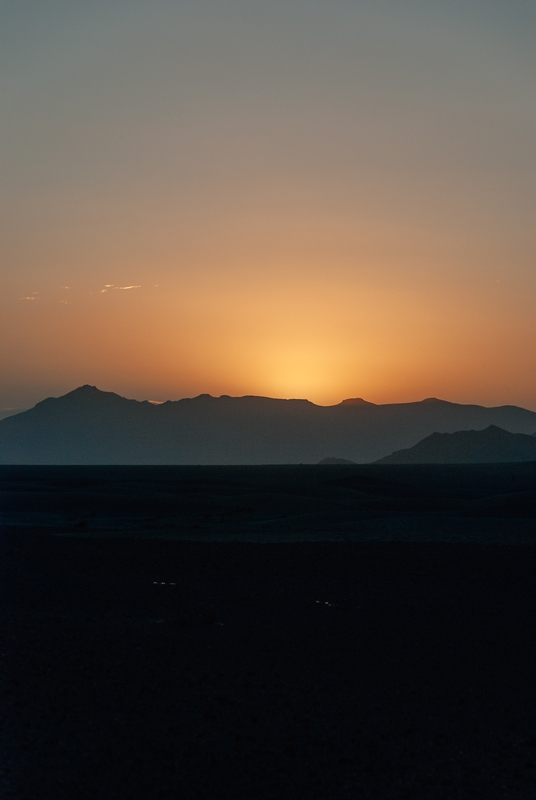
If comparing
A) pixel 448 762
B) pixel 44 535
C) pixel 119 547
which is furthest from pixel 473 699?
pixel 44 535

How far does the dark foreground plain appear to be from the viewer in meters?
8.04

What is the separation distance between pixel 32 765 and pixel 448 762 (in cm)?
397

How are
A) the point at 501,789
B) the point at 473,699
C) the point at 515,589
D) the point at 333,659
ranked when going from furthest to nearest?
the point at 515,589 → the point at 333,659 → the point at 473,699 → the point at 501,789

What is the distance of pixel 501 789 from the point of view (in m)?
7.74

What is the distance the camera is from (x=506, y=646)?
42.8ft

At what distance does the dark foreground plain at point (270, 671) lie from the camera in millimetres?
8039

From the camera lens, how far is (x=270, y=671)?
11.6 metres

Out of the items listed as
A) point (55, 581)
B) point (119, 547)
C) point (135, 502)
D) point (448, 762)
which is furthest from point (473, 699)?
point (135, 502)

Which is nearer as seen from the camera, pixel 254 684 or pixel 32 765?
pixel 32 765

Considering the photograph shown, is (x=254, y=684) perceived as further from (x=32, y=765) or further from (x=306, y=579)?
(x=306, y=579)

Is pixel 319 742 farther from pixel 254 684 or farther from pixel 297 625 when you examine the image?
pixel 297 625

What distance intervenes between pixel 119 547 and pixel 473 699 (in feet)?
58.3

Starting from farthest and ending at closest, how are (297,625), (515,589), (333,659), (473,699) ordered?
1. (515,589)
2. (297,625)
3. (333,659)
4. (473,699)

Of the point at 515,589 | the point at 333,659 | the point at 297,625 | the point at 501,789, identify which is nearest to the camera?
the point at 501,789
